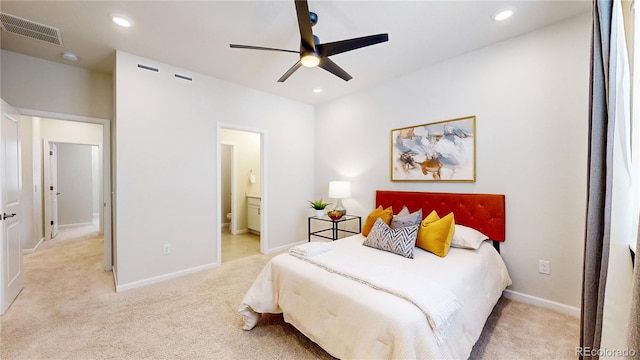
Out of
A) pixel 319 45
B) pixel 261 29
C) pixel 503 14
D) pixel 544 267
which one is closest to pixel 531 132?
pixel 503 14

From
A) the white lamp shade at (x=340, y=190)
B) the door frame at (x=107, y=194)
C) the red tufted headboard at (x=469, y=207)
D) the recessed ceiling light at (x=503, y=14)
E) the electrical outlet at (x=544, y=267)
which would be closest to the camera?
the recessed ceiling light at (x=503, y=14)

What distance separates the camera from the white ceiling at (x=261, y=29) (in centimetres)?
209

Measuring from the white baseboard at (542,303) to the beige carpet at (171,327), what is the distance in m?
0.09

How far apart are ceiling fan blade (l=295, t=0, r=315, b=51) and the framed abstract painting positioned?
6.18 feet

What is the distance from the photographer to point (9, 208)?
8.28 feet

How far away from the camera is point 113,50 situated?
2.79 meters

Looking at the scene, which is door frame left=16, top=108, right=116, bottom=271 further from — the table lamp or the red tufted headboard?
the red tufted headboard

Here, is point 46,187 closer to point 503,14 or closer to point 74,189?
point 74,189

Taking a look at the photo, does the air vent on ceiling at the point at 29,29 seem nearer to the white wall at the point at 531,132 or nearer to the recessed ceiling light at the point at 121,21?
the recessed ceiling light at the point at 121,21

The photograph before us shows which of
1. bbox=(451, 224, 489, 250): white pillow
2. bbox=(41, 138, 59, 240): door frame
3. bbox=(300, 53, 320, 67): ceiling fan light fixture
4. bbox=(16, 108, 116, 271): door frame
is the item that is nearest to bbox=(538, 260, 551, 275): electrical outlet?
bbox=(451, 224, 489, 250): white pillow

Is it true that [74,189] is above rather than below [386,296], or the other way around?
above

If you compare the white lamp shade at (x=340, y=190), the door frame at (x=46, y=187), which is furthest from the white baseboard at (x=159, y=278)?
the door frame at (x=46, y=187)

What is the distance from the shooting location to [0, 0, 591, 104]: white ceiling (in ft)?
6.87

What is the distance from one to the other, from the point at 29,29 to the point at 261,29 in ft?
7.01
